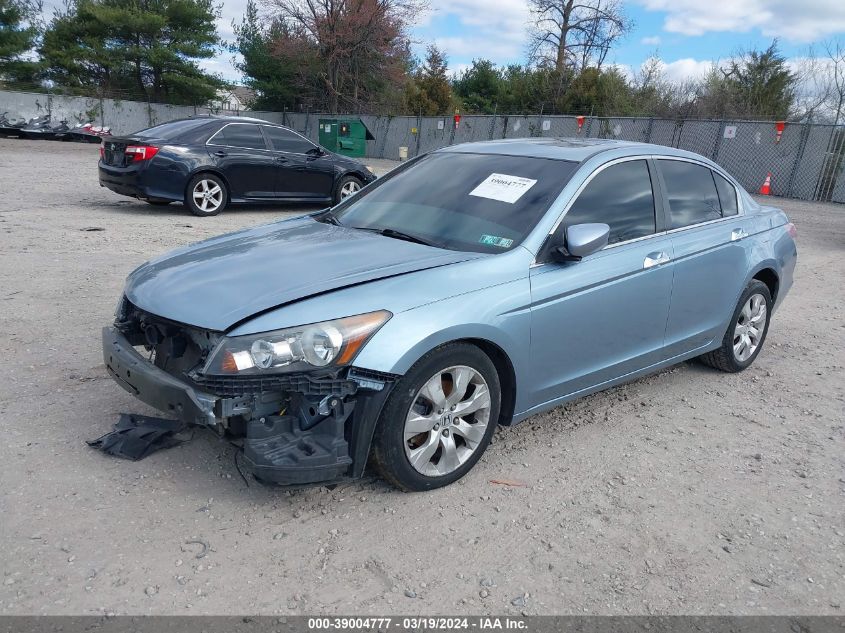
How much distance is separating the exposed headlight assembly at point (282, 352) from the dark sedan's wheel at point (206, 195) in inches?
332

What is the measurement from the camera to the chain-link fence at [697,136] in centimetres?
1967

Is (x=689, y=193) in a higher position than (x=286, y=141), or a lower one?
higher

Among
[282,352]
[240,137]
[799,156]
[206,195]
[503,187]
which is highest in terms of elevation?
[799,156]

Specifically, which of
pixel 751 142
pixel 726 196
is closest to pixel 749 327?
pixel 726 196

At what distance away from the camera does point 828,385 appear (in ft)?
16.8

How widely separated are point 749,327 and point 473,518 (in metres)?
3.11

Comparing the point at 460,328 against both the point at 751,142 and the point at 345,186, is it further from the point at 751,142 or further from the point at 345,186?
the point at 751,142

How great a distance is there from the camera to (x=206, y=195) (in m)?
10.9

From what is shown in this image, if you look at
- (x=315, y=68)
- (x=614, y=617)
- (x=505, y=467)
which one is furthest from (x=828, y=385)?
(x=315, y=68)

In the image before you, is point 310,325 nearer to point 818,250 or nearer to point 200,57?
point 818,250

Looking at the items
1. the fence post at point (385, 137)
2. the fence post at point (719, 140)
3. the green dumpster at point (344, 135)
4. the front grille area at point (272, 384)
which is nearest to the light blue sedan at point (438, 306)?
the front grille area at point (272, 384)

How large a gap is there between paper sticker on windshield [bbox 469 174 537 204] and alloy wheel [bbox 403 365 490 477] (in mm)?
1131

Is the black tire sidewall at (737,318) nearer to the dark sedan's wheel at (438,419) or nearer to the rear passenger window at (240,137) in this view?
the dark sedan's wheel at (438,419)

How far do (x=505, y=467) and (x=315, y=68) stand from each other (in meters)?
39.7
